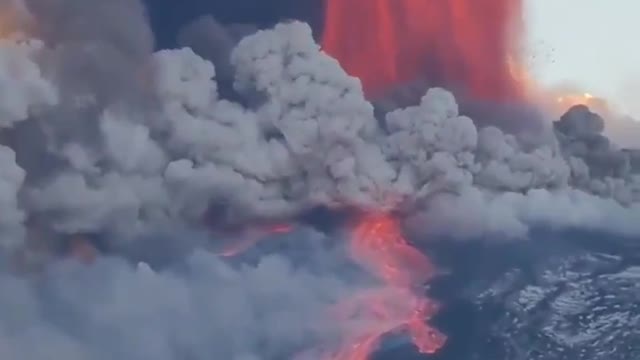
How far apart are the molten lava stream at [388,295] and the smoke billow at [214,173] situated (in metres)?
0.07

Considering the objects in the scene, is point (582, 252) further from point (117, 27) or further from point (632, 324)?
point (117, 27)

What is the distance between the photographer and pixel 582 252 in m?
4.54

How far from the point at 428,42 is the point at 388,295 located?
1.01 m

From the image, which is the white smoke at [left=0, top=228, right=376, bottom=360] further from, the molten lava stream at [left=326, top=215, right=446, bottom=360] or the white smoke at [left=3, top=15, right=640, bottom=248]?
the white smoke at [left=3, top=15, right=640, bottom=248]

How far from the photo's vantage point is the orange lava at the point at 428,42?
14.8 feet

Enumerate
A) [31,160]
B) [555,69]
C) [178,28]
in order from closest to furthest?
1. [31,160]
2. [178,28]
3. [555,69]

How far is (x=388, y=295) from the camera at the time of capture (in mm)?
4379

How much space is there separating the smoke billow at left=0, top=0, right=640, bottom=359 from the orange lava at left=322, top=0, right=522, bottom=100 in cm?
11

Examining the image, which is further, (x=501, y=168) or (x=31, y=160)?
(x=501, y=168)

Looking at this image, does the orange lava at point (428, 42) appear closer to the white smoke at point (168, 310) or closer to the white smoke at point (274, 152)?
the white smoke at point (274, 152)

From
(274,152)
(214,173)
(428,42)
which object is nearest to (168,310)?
(214,173)

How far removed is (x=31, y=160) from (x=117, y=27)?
0.59m

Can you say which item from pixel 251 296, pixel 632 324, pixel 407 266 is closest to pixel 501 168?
pixel 407 266

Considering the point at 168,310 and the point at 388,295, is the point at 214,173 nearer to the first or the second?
→ the point at 168,310
